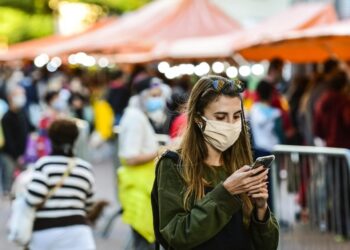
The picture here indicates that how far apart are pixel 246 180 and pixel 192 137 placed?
1.44 feet

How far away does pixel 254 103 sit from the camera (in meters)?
12.0

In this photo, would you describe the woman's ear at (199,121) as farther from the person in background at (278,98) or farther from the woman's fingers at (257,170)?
the person in background at (278,98)

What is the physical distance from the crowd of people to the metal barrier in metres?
0.42

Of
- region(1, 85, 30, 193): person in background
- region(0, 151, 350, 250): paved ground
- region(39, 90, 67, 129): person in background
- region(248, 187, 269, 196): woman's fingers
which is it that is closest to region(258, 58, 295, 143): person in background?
region(0, 151, 350, 250): paved ground

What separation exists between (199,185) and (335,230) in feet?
21.7

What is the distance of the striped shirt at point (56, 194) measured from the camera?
7004mm

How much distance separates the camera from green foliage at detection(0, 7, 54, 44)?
1837 inches

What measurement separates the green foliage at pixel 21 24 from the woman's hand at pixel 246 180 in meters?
43.2

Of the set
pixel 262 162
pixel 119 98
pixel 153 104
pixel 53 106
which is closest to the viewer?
pixel 262 162

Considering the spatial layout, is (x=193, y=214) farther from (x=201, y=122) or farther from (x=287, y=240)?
(x=287, y=240)

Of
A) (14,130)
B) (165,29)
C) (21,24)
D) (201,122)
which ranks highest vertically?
(21,24)

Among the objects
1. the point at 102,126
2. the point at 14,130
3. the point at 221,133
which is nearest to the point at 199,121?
the point at 221,133

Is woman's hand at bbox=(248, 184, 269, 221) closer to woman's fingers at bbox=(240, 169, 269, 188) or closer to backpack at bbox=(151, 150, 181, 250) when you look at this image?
woman's fingers at bbox=(240, 169, 269, 188)

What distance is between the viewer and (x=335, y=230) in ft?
34.7
